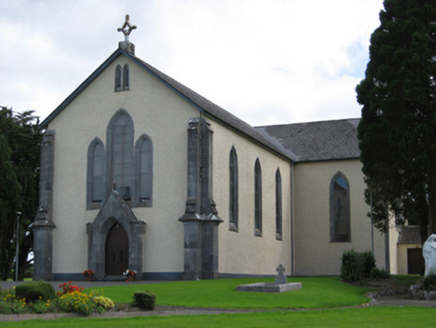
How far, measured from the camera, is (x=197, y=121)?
103ft

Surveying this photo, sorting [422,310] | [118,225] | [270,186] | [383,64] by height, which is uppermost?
[383,64]

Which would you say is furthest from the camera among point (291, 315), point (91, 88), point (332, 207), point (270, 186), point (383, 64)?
point (332, 207)

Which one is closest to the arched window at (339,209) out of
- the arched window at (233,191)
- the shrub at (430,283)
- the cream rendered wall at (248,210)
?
the cream rendered wall at (248,210)

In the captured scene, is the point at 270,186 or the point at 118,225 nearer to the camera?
the point at 118,225

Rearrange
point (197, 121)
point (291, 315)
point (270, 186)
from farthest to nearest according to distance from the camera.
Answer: point (270, 186) → point (197, 121) → point (291, 315)

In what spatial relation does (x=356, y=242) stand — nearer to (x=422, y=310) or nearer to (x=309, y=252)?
(x=309, y=252)

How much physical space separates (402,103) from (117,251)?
15626 millimetres

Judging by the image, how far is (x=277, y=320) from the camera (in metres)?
15.5

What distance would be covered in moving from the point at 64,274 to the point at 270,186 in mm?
14387

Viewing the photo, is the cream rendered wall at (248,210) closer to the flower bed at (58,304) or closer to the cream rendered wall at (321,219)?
the cream rendered wall at (321,219)

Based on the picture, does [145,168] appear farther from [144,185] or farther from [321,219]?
[321,219]

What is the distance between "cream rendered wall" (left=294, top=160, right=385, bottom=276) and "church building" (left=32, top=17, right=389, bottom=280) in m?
6.02

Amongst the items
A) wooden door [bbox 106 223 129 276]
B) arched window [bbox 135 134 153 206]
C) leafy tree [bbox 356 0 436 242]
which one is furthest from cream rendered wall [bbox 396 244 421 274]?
wooden door [bbox 106 223 129 276]

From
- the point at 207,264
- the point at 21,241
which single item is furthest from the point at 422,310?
the point at 21,241
